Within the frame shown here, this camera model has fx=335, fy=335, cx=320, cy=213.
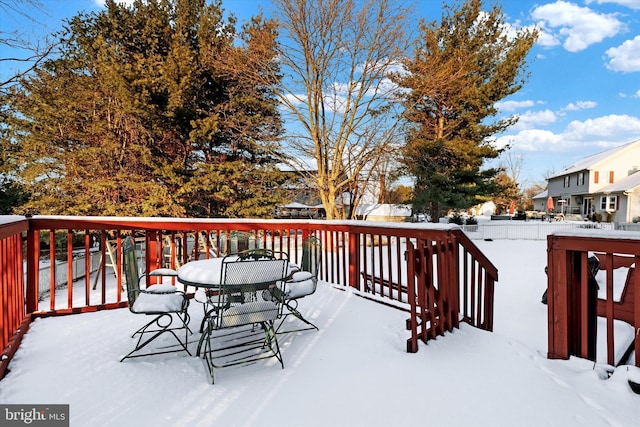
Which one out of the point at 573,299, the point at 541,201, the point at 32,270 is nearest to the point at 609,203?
the point at 541,201

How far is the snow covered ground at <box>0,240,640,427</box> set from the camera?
182cm

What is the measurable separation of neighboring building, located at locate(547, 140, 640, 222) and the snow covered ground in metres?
23.4

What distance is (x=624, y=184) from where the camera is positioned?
2033cm

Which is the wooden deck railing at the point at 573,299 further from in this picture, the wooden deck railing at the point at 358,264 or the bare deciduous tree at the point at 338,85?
the bare deciduous tree at the point at 338,85

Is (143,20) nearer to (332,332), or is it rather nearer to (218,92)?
(218,92)

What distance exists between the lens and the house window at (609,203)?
20844 millimetres

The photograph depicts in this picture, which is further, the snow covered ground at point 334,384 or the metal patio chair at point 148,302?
the metal patio chair at point 148,302

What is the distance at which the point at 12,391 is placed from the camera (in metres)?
2.04

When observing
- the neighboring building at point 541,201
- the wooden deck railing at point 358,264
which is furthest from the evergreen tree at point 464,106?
the neighboring building at point 541,201

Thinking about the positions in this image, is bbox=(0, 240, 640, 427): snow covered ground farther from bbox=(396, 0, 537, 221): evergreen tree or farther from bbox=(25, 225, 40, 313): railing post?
bbox=(396, 0, 537, 221): evergreen tree

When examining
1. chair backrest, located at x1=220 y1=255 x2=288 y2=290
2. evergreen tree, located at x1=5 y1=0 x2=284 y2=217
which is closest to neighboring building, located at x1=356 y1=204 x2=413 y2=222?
evergreen tree, located at x1=5 y1=0 x2=284 y2=217

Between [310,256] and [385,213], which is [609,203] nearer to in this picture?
[385,213]

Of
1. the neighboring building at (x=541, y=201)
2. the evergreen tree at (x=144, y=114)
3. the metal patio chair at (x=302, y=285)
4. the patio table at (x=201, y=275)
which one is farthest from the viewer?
the neighboring building at (x=541, y=201)

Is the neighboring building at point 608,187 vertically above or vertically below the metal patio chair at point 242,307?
above
